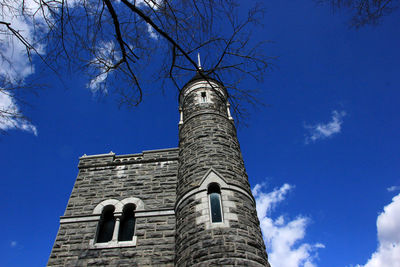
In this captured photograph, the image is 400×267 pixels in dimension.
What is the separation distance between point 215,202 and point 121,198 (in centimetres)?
327

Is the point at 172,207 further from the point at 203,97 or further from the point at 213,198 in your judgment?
the point at 203,97

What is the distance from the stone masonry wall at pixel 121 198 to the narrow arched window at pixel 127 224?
0.32 m

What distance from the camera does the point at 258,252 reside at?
19.1ft

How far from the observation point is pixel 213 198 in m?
6.89

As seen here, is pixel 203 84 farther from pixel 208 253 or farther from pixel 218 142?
pixel 208 253

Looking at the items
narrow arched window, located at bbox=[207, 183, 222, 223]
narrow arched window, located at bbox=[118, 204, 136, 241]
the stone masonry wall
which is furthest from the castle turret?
narrow arched window, located at bbox=[118, 204, 136, 241]

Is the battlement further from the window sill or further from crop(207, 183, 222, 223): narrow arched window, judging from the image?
the window sill

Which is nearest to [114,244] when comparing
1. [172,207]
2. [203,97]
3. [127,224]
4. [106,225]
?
[127,224]

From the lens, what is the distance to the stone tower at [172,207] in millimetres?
5977

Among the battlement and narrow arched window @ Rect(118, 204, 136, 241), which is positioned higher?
the battlement

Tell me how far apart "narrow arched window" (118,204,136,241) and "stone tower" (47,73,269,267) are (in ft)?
0.09

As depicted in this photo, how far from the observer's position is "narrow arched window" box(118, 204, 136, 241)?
7.72 m

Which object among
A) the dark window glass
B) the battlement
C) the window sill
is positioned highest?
the dark window glass

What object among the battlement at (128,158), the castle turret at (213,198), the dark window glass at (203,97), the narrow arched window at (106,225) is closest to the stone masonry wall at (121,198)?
the battlement at (128,158)
